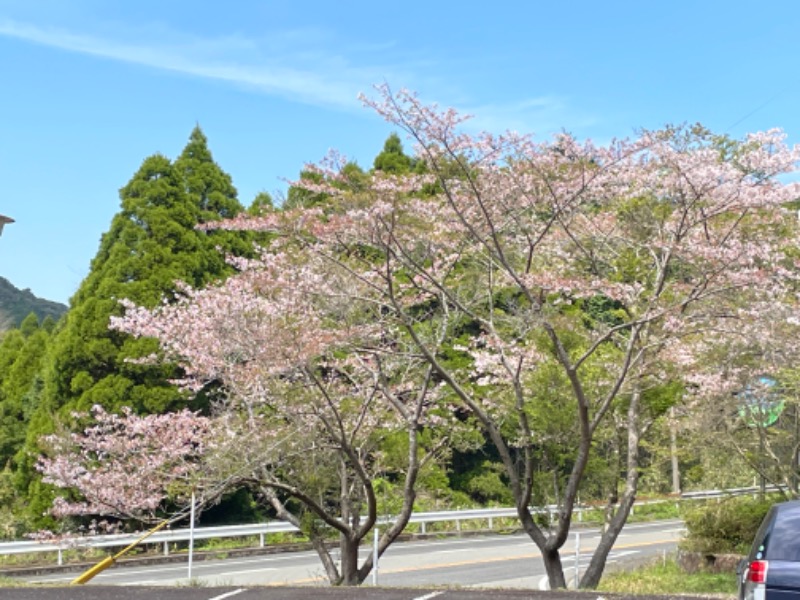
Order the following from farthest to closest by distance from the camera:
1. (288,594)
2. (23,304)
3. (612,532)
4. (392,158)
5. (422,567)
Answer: (23,304) → (392,158) → (422,567) → (612,532) → (288,594)

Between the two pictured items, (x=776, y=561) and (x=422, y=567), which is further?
(x=422, y=567)

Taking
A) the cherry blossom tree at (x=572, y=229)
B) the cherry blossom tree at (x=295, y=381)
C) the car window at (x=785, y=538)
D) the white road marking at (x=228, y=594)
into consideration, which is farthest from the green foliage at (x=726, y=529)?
the car window at (x=785, y=538)

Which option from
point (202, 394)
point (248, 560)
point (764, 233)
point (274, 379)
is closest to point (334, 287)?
point (274, 379)

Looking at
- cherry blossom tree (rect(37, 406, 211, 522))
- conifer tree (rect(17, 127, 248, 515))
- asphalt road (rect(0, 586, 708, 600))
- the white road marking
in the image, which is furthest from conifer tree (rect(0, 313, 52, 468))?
the white road marking

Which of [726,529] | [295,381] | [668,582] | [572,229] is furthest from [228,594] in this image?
[726,529]

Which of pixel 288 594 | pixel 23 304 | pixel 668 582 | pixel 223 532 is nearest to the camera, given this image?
pixel 288 594

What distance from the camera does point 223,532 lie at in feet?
61.0

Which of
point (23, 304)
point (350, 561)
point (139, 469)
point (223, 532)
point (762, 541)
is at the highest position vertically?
point (23, 304)

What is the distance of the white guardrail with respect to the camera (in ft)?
41.2

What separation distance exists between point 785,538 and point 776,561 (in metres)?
0.18

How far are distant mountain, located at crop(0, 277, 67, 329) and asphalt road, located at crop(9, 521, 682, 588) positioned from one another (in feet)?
163

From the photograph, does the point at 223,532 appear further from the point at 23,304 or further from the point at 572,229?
the point at 23,304

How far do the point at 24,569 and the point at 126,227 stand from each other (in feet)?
29.3

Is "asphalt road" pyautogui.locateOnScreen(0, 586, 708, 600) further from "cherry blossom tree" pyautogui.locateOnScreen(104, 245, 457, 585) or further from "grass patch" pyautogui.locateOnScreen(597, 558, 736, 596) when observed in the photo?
"grass patch" pyautogui.locateOnScreen(597, 558, 736, 596)
